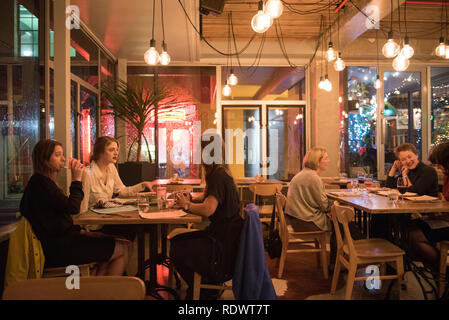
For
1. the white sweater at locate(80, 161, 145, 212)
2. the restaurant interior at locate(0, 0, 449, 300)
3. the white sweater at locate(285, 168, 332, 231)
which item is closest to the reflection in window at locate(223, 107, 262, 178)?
the restaurant interior at locate(0, 0, 449, 300)

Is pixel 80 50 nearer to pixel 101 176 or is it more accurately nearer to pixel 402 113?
pixel 101 176

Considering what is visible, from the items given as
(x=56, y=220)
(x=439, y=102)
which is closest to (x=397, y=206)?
(x=56, y=220)

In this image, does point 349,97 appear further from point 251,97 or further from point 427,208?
point 427,208

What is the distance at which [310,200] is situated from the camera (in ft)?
9.70

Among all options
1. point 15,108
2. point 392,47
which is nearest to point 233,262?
point 15,108

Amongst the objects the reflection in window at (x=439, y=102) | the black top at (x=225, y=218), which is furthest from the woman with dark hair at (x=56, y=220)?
the reflection in window at (x=439, y=102)

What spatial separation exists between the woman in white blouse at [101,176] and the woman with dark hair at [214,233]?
0.93 metres

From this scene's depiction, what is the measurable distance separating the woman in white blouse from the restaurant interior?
1500 mm

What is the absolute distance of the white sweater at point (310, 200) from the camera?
2930 millimetres

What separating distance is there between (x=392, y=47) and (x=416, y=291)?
7.82ft

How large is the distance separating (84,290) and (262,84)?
6.09 metres

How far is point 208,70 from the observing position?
6.30 meters

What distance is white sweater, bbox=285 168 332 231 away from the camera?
9.61 ft
